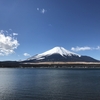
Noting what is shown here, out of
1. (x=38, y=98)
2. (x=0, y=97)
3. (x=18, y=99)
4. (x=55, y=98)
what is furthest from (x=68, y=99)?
(x=0, y=97)

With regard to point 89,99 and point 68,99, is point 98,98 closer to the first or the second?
point 89,99

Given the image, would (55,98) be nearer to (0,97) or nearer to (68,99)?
(68,99)

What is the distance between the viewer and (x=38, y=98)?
143 feet

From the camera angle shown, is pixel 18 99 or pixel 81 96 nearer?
pixel 18 99

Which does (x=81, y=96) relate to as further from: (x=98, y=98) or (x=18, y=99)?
(x=18, y=99)

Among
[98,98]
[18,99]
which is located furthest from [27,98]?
[98,98]

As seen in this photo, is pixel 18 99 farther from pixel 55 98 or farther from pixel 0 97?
pixel 55 98

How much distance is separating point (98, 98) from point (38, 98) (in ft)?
41.2

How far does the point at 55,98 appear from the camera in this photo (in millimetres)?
43125

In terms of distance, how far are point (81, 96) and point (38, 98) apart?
9.48m

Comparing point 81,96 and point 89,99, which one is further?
point 81,96

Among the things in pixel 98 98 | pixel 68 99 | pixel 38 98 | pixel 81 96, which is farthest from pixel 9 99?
pixel 98 98

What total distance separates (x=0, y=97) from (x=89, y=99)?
1888 cm

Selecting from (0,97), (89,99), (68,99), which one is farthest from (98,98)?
(0,97)
